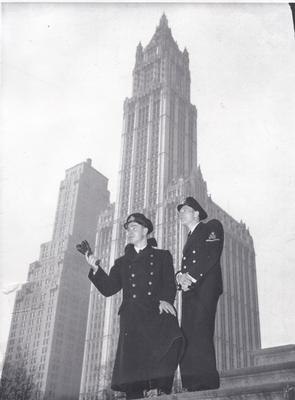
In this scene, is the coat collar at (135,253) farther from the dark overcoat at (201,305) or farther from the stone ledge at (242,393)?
the stone ledge at (242,393)

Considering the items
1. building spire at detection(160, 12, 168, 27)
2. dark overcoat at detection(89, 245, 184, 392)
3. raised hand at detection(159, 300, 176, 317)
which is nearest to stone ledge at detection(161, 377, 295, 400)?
dark overcoat at detection(89, 245, 184, 392)

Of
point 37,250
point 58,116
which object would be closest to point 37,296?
point 37,250

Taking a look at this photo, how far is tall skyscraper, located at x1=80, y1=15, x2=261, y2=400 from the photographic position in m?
15.2

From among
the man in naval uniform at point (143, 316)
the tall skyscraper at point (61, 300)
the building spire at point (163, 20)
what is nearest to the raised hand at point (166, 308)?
the man in naval uniform at point (143, 316)

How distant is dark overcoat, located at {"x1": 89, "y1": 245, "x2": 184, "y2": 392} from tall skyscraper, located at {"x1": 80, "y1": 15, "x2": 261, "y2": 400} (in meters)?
5.73

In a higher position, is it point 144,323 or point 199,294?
point 199,294

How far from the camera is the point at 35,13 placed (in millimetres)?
10328

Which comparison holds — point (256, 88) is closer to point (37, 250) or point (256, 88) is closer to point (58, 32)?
point (58, 32)

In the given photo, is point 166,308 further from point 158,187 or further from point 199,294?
point 158,187

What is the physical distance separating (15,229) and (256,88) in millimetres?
5912

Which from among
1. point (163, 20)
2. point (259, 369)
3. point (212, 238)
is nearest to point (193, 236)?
point (212, 238)

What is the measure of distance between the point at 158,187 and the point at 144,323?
65.6 feet

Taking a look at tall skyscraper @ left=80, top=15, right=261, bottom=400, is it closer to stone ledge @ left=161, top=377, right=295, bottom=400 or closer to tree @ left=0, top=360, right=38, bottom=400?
tree @ left=0, top=360, right=38, bottom=400

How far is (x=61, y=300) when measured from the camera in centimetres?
2244
